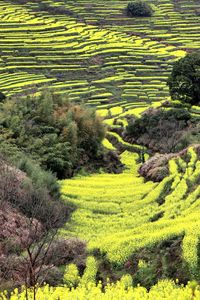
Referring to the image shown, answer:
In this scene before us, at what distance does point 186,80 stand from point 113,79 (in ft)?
65.4

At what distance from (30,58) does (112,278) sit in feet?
181

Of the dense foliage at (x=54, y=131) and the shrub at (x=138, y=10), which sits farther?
the shrub at (x=138, y=10)

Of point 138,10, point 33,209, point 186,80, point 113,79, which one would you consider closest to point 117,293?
point 33,209

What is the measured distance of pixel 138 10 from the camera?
87.1 m

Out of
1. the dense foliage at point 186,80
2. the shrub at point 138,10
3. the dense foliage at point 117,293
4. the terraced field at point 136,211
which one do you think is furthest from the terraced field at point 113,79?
the dense foliage at point 186,80

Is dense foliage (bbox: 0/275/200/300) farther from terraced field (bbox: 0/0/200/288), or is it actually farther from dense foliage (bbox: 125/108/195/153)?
dense foliage (bbox: 125/108/195/153)

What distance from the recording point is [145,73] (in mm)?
64625

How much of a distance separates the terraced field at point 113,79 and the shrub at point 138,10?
4.60 ft

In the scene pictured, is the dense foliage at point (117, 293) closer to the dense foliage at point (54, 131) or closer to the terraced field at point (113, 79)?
the terraced field at point (113, 79)

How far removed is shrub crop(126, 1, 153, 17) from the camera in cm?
8675

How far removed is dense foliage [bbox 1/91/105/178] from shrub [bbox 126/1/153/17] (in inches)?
2299

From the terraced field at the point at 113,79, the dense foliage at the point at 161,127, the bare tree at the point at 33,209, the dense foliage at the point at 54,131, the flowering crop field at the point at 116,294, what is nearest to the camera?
the flowering crop field at the point at 116,294

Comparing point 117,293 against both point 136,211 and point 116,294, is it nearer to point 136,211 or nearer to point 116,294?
point 116,294

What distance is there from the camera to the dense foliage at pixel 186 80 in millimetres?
43375
